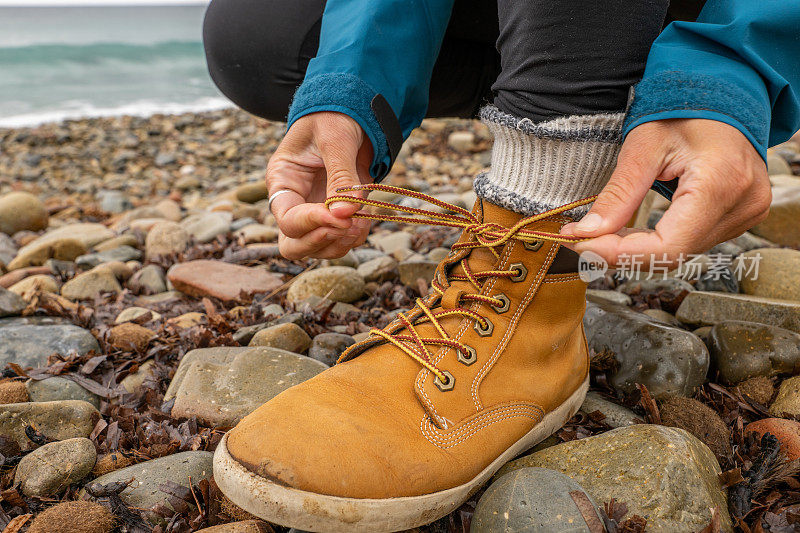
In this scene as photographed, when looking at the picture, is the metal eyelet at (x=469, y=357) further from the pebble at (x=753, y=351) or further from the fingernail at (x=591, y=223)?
the pebble at (x=753, y=351)

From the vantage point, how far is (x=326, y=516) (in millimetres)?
1214

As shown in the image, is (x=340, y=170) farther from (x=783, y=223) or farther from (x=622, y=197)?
(x=783, y=223)

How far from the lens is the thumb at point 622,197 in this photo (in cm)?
110

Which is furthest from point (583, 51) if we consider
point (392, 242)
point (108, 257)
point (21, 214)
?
point (21, 214)

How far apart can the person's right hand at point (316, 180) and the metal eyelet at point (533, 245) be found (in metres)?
0.45

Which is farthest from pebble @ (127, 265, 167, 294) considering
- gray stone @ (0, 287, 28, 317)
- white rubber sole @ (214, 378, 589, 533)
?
white rubber sole @ (214, 378, 589, 533)

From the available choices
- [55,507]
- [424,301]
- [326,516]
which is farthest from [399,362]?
[55,507]

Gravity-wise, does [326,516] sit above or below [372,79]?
below

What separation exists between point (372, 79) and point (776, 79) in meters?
1.00

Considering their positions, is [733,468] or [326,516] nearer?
[326,516]

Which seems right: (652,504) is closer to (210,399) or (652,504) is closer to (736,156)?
(736,156)

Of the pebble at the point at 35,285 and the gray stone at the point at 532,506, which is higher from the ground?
the gray stone at the point at 532,506

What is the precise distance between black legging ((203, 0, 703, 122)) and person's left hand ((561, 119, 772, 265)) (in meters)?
0.21

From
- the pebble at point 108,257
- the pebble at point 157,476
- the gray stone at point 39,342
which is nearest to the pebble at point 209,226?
the pebble at point 108,257
